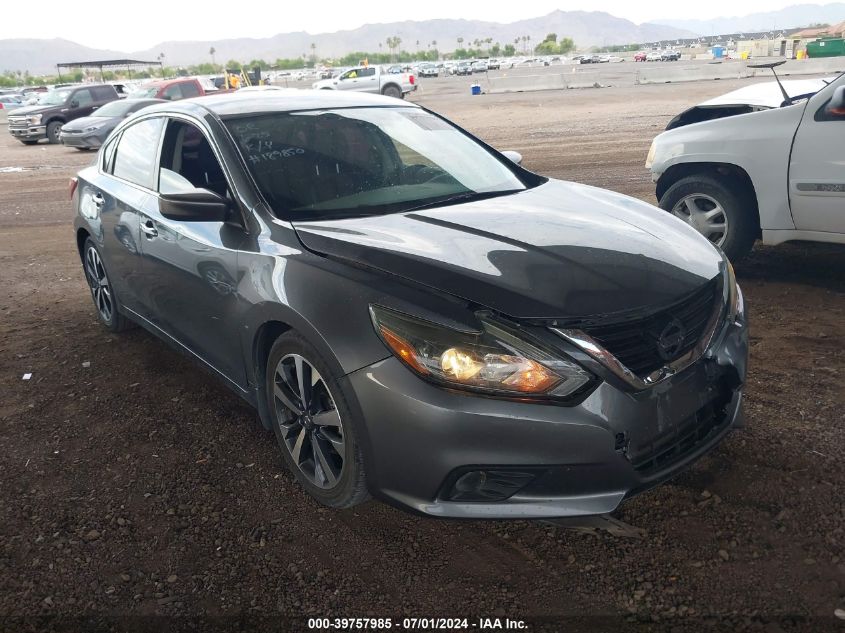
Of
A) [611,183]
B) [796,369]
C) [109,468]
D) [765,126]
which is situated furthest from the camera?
[611,183]

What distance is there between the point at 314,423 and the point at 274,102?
1931mm

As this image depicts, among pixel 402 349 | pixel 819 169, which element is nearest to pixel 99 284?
pixel 402 349

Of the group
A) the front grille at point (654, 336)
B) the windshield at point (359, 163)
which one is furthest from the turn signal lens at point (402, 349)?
the windshield at point (359, 163)

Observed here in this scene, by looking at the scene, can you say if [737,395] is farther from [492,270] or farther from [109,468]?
[109,468]

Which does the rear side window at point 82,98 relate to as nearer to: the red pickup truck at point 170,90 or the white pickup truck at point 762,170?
the red pickup truck at point 170,90

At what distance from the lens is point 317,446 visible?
295 centimetres

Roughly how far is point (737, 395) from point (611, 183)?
295 inches

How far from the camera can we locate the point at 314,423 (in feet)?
9.61

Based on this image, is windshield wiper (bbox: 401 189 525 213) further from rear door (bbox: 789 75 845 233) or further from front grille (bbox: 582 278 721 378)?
rear door (bbox: 789 75 845 233)

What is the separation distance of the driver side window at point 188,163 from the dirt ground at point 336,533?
4.05 ft

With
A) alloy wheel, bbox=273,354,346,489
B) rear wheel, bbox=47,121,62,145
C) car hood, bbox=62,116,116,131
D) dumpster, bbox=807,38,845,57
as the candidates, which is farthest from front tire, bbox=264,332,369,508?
dumpster, bbox=807,38,845,57

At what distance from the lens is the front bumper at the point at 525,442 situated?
2.35 m

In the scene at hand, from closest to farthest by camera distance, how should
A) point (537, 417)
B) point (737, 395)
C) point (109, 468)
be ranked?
A: 1. point (537, 417)
2. point (737, 395)
3. point (109, 468)

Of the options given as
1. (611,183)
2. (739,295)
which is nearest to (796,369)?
(739,295)
